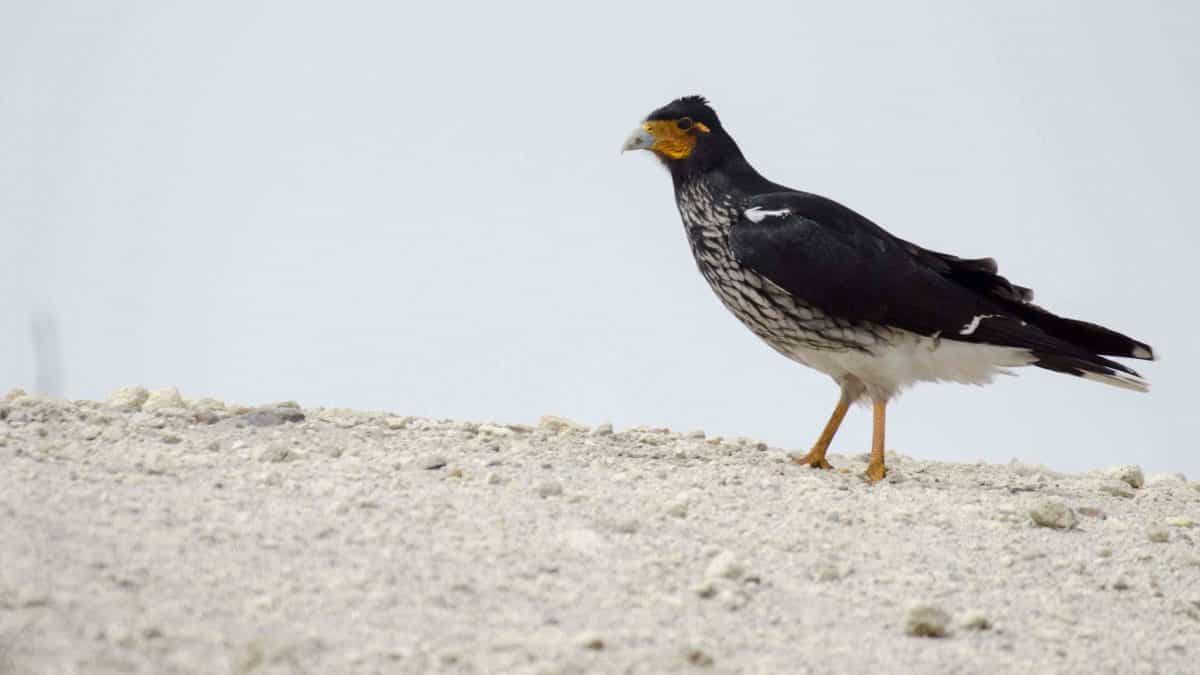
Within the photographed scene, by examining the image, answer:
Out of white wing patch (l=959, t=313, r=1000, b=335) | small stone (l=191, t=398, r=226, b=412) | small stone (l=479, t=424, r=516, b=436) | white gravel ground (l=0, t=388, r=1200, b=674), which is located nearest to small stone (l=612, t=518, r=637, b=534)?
white gravel ground (l=0, t=388, r=1200, b=674)

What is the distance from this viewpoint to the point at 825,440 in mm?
8695

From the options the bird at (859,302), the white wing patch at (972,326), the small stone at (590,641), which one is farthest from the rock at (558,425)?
the small stone at (590,641)

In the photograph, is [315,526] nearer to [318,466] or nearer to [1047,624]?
[318,466]

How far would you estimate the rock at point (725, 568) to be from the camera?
5.52m

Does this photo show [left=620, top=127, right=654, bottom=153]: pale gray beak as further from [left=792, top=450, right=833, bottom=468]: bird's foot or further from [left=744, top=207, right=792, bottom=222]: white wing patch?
[left=792, top=450, right=833, bottom=468]: bird's foot

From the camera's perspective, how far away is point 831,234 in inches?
335

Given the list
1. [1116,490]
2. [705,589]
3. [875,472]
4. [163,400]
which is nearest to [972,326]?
[875,472]

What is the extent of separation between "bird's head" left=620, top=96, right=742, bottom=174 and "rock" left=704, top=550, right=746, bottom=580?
4025mm

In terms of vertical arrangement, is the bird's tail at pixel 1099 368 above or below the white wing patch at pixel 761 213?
below

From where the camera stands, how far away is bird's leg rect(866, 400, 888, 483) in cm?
823

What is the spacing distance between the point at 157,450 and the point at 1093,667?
4443 millimetres

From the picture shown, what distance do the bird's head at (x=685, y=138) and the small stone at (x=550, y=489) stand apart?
3.17 m

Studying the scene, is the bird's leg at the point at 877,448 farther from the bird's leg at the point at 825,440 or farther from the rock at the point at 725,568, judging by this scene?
the rock at the point at 725,568

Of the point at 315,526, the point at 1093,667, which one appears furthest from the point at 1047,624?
the point at 315,526
